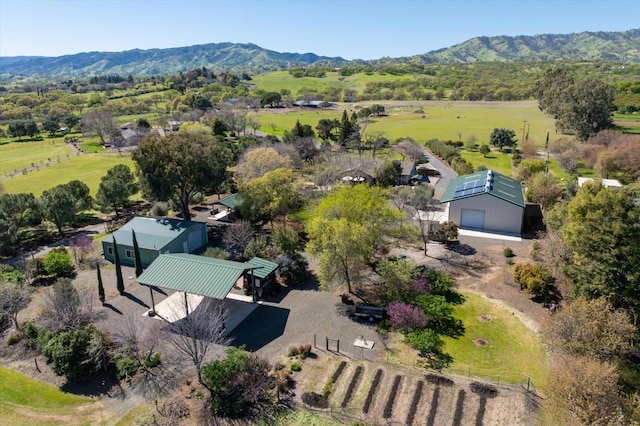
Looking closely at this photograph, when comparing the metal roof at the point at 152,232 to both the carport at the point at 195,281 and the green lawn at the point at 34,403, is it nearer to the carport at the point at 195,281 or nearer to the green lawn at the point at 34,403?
the carport at the point at 195,281

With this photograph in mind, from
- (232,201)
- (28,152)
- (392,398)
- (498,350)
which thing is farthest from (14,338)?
(28,152)

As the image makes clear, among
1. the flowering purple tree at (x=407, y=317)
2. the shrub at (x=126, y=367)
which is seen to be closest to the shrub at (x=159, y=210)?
the shrub at (x=126, y=367)

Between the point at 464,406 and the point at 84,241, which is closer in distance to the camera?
the point at 464,406

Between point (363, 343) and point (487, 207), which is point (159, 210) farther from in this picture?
point (487, 207)

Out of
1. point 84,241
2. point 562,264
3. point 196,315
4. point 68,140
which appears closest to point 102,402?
point 196,315

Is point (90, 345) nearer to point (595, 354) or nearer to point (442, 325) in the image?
point (442, 325)

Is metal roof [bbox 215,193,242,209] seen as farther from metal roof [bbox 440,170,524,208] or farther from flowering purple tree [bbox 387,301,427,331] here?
flowering purple tree [bbox 387,301,427,331]

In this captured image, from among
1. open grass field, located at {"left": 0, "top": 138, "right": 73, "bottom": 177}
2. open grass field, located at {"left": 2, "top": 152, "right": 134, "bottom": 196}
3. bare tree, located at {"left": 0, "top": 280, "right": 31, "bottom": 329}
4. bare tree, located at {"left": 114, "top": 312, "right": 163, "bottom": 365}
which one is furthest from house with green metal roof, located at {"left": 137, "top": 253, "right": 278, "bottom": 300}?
open grass field, located at {"left": 0, "top": 138, "right": 73, "bottom": 177}
